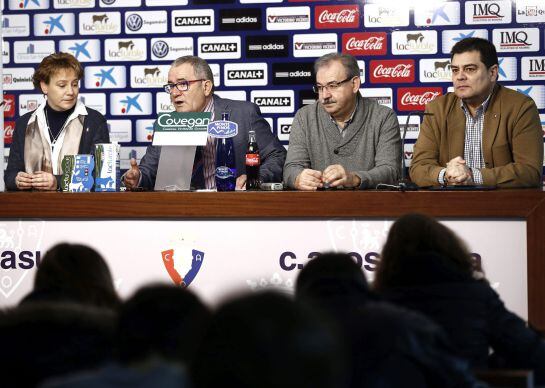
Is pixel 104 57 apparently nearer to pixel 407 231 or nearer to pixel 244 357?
pixel 407 231

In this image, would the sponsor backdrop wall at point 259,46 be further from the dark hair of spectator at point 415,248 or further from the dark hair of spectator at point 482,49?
the dark hair of spectator at point 415,248

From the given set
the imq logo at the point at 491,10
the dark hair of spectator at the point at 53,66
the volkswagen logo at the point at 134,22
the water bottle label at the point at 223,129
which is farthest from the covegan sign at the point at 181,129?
the imq logo at the point at 491,10

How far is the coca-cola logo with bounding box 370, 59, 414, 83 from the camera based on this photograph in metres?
5.42

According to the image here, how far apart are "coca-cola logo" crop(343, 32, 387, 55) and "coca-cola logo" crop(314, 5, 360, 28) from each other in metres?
0.08

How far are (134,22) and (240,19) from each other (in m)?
0.70

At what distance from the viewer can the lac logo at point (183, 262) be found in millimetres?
3318

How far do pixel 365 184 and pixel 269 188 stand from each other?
49 centimetres

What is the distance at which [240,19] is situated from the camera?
550cm

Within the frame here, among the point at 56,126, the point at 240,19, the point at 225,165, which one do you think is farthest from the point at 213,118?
the point at 240,19

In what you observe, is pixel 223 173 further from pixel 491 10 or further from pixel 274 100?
pixel 491 10

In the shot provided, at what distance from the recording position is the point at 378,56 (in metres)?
5.42

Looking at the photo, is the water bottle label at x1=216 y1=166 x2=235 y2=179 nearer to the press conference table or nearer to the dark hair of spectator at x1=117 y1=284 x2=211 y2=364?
the press conference table

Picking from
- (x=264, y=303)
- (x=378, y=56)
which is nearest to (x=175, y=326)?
(x=264, y=303)

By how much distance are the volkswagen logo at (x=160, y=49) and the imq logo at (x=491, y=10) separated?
1924mm
